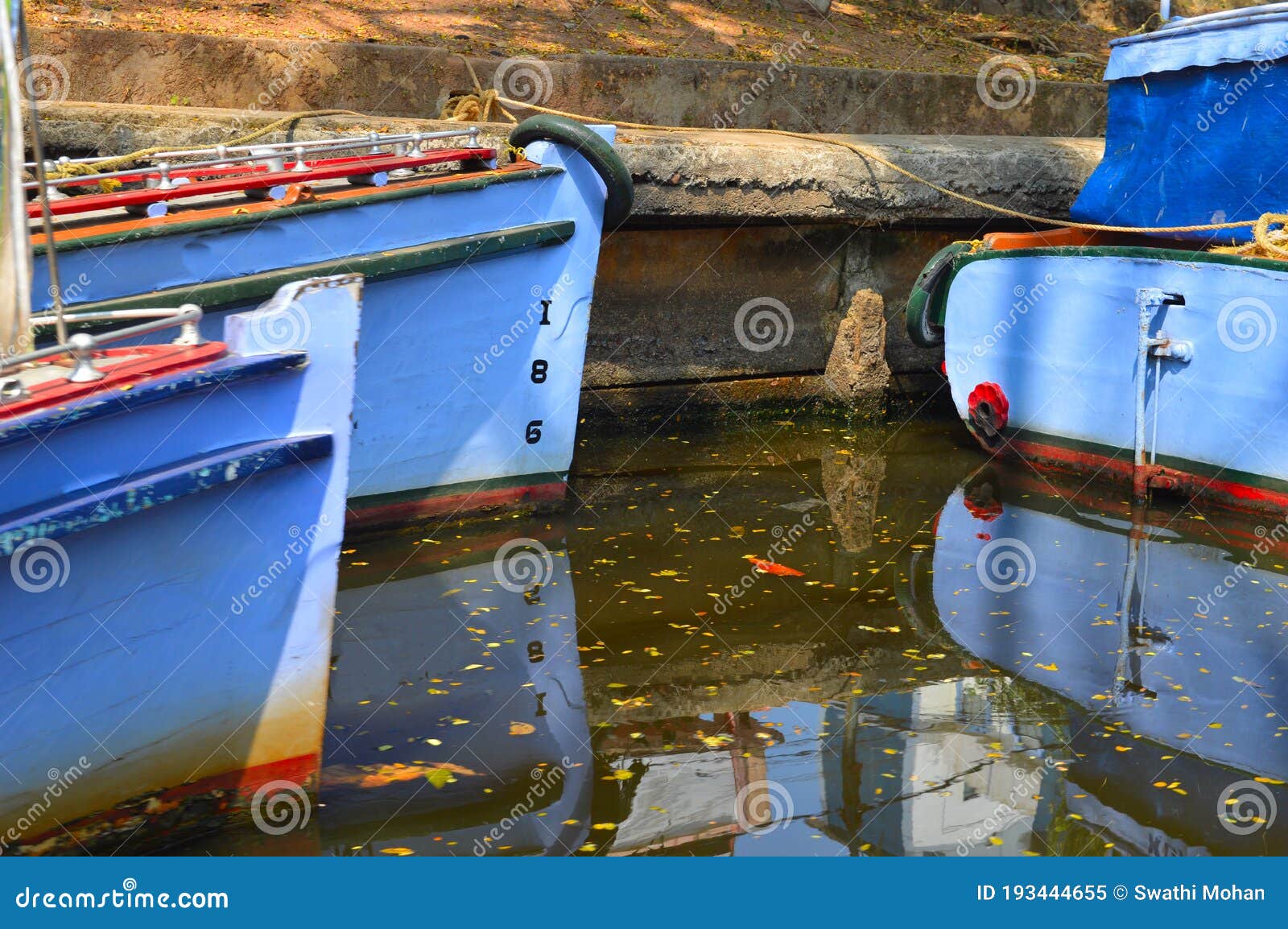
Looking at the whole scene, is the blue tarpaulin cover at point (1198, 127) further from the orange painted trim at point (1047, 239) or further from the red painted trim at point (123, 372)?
the red painted trim at point (123, 372)

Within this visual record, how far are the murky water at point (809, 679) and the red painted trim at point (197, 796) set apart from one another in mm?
104

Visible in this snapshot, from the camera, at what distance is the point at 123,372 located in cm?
355

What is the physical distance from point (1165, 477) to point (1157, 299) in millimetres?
952

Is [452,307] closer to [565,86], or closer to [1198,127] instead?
[1198,127]

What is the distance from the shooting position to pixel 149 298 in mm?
5434

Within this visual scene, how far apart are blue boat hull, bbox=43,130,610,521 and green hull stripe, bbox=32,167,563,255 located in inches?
0.5

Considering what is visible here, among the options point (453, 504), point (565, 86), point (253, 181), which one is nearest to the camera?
point (253, 181)

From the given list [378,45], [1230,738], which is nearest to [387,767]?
[1230,738]

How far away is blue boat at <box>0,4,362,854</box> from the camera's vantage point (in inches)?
136

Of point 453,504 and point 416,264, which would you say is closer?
point 416,264

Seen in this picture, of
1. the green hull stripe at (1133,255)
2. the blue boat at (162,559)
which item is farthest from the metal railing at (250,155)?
the green hull stripe at (1133,255)

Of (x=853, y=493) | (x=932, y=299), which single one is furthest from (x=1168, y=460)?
(x=932, y=299)

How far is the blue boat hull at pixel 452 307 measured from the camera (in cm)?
588

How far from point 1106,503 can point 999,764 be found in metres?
3.41
